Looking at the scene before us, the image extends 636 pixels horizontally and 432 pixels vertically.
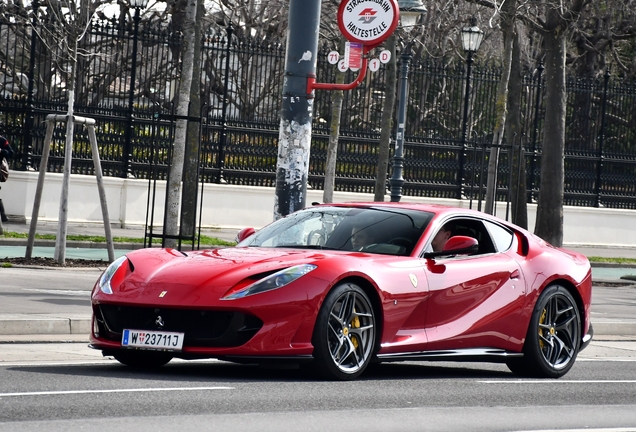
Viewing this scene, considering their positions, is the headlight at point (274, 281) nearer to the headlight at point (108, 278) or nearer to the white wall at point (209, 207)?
the headlight at point (108, 278)

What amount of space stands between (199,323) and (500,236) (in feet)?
9.73

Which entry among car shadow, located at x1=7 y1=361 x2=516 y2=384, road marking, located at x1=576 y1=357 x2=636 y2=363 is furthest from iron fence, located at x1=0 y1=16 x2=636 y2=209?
car shadow, located at x1=7 y1=361 x2=516 y2=384

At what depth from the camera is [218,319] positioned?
8.52m

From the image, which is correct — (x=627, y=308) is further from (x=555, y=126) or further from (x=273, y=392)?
(x=273, y=392)

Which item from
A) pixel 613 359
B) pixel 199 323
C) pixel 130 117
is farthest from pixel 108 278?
pixel 130 117

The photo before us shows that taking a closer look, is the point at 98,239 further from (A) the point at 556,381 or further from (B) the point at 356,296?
(B) the point at 356,296

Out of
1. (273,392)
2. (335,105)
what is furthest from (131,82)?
(273,392)

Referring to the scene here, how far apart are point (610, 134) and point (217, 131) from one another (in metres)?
10.9

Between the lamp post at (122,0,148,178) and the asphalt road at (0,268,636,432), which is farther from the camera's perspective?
the lamp post at (122,0,148,178)

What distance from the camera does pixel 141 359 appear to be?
929 cm

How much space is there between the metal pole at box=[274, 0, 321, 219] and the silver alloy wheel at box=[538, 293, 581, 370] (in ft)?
11.1

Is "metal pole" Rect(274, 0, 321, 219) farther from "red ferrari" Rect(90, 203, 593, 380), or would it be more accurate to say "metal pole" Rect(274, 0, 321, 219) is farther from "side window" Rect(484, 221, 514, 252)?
"side window" Rect(484, 221, 514, 252)

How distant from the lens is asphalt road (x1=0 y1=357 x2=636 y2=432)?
6984 mm

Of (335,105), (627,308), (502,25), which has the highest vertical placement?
(502,25)
